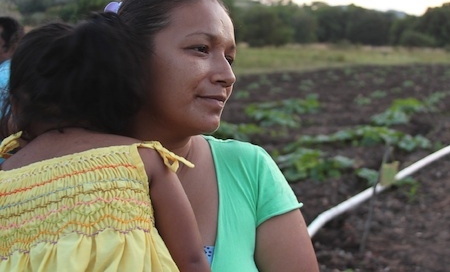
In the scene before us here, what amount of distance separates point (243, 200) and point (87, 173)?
402 mm

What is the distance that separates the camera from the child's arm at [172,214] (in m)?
1.31

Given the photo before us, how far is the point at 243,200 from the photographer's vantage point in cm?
155

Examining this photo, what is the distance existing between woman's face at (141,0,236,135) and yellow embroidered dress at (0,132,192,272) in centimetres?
15

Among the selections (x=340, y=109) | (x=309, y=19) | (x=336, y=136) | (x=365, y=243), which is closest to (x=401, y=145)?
(x=336, y=136)

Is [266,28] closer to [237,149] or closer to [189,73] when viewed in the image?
[237,149]

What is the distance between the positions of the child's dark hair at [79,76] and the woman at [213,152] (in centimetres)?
8

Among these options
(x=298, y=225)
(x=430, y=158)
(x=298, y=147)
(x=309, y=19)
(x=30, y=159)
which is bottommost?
(x=309, y=19)

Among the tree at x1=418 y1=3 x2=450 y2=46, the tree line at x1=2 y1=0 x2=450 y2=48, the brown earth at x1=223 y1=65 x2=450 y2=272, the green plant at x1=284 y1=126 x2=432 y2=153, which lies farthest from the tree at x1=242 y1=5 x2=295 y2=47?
the green plant at x1=284 y1=126 x2=432 y2=153

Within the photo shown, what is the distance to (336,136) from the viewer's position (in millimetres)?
8953

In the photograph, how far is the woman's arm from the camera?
5.00ft

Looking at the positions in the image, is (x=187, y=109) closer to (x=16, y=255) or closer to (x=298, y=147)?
(x=16, y=255)

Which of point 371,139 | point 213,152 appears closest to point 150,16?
point 213,152

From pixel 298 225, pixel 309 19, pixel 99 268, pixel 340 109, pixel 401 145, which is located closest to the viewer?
pixel 99 268

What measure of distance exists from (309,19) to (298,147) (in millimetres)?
36377
